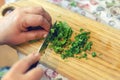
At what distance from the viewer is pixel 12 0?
113 cm

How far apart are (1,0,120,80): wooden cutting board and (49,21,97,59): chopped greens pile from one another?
19 millimetres

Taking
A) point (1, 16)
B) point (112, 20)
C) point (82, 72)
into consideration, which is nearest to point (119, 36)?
point (112, 20)

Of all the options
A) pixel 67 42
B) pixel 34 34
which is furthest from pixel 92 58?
pixel 34 34

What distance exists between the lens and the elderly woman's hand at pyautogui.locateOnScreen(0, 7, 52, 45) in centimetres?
92

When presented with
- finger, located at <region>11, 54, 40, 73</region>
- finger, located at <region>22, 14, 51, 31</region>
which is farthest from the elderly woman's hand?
finger, located at <region>11, 54, 40, 73</region>

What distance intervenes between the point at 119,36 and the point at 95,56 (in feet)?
0.42

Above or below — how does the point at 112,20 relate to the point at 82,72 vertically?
above

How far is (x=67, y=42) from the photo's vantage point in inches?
37.8

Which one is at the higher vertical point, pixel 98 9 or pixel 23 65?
pixel 98 9

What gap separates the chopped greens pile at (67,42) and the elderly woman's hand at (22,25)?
0.12 feet

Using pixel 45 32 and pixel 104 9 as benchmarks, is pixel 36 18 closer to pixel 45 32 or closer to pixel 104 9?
pixel 45 32

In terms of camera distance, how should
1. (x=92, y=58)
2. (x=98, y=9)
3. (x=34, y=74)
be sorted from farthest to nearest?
(x=98, y=9), (x=92, y=58), (x=34, y=74)

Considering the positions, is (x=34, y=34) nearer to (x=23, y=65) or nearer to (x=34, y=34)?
(x=34, y=34)

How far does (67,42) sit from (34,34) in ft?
0.40
